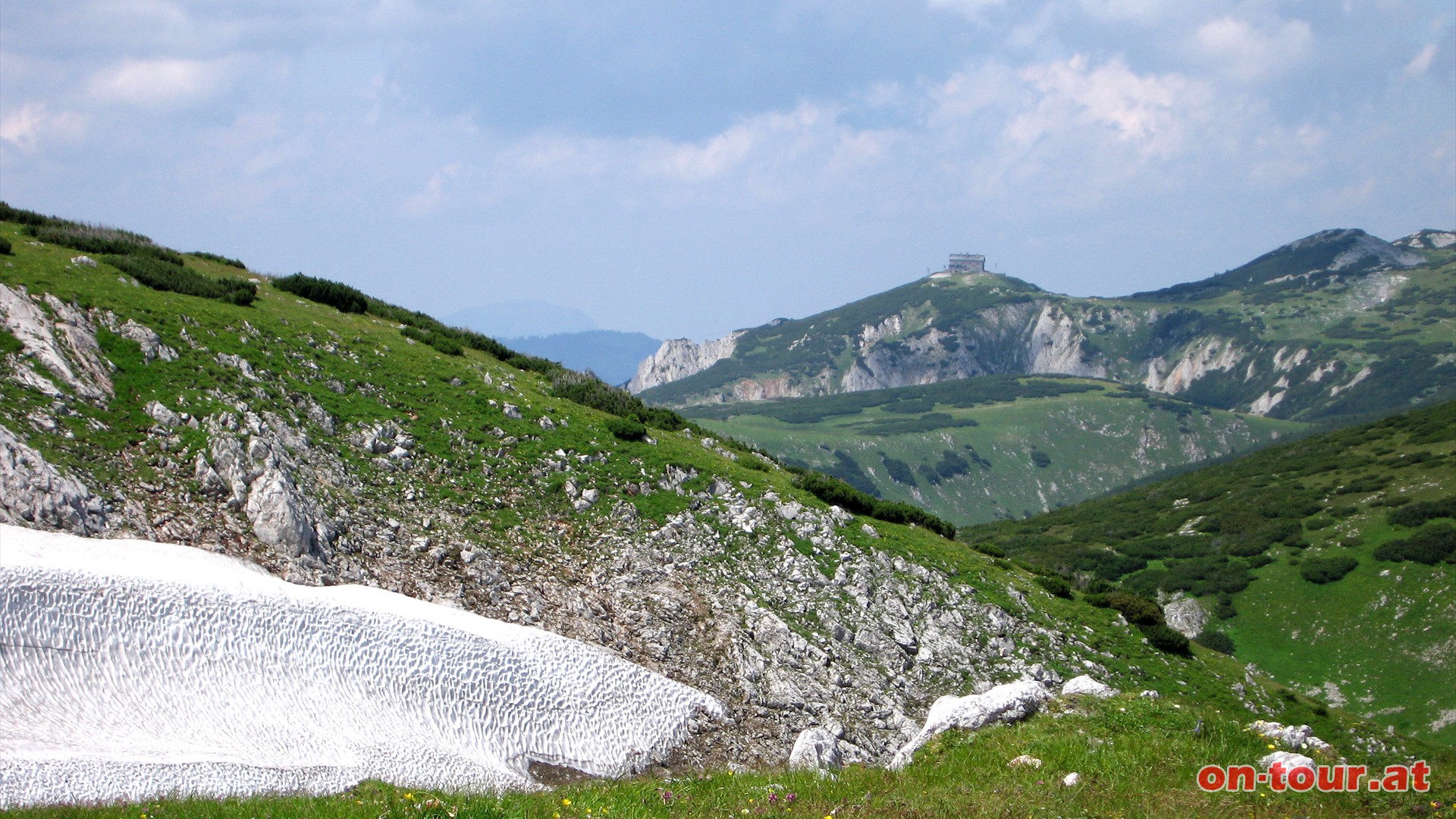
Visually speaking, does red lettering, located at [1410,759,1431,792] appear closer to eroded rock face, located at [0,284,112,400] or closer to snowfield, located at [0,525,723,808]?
snowfield, located at [0,525,723,808]

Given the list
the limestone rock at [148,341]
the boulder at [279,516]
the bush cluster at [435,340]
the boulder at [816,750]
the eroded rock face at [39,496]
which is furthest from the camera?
the bush cluster at [435,340]

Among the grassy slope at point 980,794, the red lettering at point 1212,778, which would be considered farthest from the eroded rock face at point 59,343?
the red lettering at point 1212,778

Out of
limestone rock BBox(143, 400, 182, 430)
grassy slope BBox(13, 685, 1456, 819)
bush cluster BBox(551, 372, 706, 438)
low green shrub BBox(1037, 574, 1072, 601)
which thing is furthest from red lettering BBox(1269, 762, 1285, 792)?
limestone rock BBox(143, 400, 182, 430)

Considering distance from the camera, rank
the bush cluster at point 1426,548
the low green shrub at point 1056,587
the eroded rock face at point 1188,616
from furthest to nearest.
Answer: the eroded rock face at point 1188,616, the bush cluster at point 1426,548, the low green shrub at point 1056,587

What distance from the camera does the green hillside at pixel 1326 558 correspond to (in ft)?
178

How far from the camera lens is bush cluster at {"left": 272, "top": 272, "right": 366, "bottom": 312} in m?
40.5

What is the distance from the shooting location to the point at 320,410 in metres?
29.7

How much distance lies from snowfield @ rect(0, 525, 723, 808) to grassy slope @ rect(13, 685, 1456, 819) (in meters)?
2.26

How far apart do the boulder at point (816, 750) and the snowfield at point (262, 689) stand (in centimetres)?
317

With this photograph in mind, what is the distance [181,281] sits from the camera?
33781mm

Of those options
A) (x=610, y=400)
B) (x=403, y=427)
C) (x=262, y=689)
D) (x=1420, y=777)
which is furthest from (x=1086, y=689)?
(x=610, y=400)

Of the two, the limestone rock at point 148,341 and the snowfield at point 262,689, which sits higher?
the limestone rock at point 148,341

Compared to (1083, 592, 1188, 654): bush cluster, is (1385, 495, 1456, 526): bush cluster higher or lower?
lower

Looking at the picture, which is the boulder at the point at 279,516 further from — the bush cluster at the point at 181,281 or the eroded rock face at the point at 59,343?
the bush cluster at the point at 181,281
